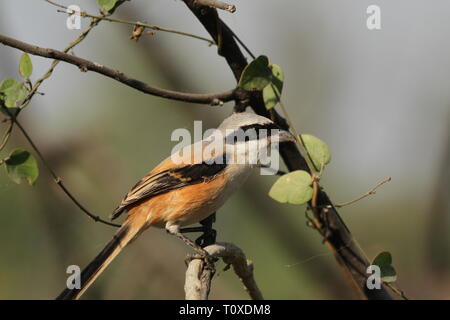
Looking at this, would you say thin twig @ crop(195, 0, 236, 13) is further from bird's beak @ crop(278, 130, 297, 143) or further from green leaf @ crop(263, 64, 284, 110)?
bird's beak @ crop(278, 130, 297, 143)

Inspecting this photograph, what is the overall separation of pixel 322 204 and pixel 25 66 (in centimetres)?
133

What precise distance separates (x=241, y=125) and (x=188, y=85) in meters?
1.42

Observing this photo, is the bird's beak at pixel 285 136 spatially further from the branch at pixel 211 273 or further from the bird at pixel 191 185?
the branch at pixel 211 273

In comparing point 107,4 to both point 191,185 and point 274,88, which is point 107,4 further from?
point 191,185

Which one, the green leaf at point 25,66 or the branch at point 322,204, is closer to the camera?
the green leaf at point 25,66

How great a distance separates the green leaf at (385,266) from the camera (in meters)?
2.33

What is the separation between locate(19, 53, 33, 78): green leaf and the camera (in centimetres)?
221

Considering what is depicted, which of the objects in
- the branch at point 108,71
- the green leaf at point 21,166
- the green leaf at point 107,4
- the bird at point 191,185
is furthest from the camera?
the bird at point 191,185

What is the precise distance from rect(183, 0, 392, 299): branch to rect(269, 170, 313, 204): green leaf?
27 centimetres

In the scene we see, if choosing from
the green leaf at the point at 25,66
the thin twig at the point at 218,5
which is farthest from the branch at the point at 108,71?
the thin twig at the point at 218,5

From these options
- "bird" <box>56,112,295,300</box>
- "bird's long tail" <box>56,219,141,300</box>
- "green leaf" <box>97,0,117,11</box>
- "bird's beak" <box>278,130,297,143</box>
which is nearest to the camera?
"green leaf" <box>97,0,117,11</box>

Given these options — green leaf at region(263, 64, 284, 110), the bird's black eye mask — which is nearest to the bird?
the bird's black eye mask

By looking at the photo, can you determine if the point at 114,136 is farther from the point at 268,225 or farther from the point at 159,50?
the point at 268,225
